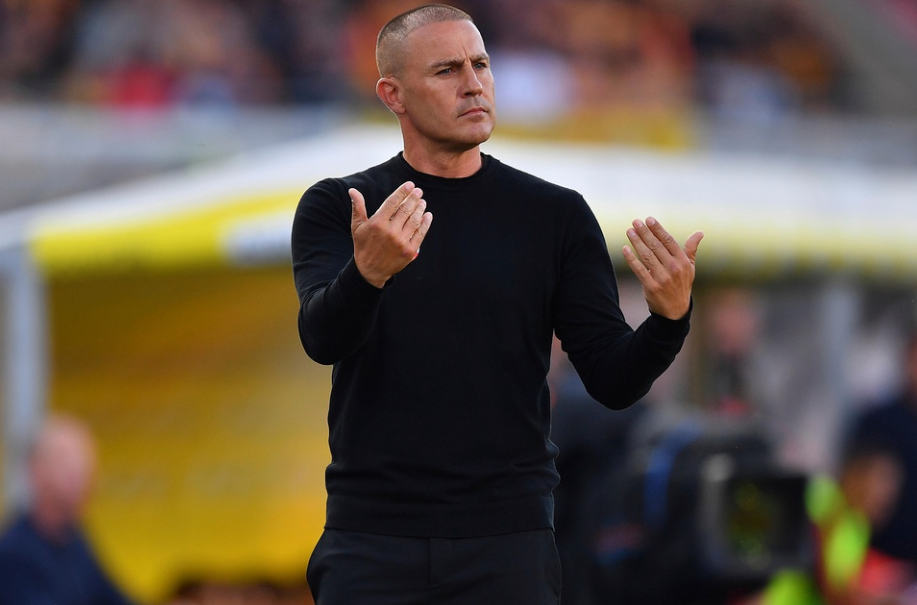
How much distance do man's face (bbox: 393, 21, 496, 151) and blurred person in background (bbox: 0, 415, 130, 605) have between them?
3410mm

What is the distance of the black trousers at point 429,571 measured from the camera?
2.88 meters

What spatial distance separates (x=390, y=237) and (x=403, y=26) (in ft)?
1.82

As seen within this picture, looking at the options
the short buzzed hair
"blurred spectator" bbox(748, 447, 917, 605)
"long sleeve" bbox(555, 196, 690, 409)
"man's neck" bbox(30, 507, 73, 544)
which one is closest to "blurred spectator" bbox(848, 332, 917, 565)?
"blurred spectator" bbox(748, 447, 917, 605)

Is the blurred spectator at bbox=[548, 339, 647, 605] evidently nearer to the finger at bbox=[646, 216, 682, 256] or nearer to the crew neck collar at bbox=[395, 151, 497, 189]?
the crew neck collar at bbox=[395, 151, 497, 189]

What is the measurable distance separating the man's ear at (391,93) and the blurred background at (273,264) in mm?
3018

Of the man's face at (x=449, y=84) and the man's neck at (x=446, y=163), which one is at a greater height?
the man's face at (x=449, y=84)

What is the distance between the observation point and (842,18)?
17.5 meters

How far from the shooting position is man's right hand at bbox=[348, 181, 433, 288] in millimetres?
2660

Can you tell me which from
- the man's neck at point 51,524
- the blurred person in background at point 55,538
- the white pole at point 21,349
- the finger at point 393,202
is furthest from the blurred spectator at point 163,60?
the finger at point 393,202

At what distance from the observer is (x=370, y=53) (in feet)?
37.9

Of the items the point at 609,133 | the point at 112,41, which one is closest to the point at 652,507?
the point at 609,133

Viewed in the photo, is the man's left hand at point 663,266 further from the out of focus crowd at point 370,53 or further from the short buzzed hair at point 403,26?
the out of focus crowd at point 370,53

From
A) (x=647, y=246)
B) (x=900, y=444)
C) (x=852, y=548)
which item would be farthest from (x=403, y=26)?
(x=900, y=444)

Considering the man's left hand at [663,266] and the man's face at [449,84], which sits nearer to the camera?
the man's left hand at [663,266]
